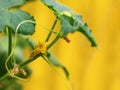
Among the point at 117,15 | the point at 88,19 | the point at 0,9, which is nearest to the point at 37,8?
the point at 88,19

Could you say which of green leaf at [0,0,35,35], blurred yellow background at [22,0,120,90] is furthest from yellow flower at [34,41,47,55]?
blurred yellow background at [22,0,120,90]

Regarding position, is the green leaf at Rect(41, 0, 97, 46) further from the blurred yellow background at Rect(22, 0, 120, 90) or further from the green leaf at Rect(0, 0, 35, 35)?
the blurred yellow background at Rect(22, 0, 120, 90)

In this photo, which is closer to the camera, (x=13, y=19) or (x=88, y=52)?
(x=13, y=19)

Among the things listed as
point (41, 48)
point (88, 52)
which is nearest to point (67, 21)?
point (41, 48)

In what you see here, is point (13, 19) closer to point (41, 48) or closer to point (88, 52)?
point (41, 48)

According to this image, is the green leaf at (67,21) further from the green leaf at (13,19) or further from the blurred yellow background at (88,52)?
the blurred yellow background at (88,52)

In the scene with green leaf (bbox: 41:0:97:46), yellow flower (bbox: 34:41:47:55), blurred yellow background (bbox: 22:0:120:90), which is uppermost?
blurred yellow background (bbox: 22:0:120:90)

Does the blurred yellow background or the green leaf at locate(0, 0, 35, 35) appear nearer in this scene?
the green leaf at locate(0, 0, 35, 35)

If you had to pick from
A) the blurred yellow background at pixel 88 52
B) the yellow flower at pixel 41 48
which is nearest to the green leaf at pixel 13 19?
the yellow flower at pixel 41 48
